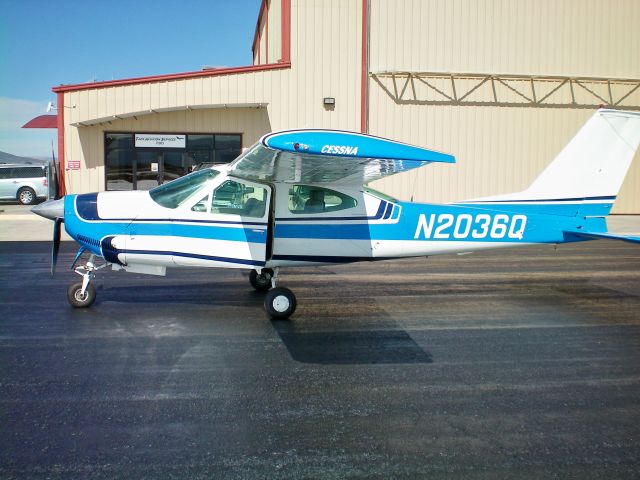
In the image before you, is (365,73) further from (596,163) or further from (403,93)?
(596,163)

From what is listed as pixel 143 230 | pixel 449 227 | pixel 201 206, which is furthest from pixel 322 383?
pixel 449 227

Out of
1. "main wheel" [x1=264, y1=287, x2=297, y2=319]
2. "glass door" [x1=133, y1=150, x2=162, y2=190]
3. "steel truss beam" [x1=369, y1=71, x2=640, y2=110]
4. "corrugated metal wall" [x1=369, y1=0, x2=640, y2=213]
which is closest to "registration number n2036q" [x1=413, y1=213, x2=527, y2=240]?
"main wheel" [x1=264, y1=287, x2=297, y2=319]

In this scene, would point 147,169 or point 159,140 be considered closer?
point 159,140

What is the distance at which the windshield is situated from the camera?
7.46m

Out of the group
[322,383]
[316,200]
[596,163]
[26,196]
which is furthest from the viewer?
[26,196]

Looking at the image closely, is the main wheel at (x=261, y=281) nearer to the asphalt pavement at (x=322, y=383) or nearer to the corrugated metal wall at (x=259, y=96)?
the asphalt pavement at (x=322, y=383)

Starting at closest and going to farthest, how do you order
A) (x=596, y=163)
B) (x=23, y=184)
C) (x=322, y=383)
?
(x=322, y=383) → (x=596, y=163) → (x=23, y=184)

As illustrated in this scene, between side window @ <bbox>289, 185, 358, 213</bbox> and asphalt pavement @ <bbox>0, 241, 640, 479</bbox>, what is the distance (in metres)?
1.32

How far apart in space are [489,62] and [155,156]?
12.7 metres

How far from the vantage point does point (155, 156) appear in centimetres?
2180

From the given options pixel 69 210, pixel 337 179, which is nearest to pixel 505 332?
pixel 337 179

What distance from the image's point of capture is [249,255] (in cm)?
742

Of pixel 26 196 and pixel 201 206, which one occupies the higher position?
pixel 201 206

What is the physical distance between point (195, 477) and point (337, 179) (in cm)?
467
